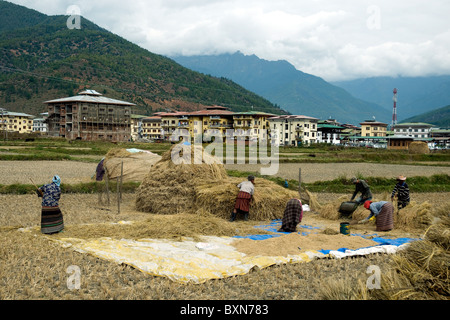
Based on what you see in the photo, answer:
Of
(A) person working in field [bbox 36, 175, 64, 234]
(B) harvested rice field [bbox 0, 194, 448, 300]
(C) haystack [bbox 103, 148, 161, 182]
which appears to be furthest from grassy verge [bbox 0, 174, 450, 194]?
(B) harvested rice field [bbox 0, 194, 448, 300]

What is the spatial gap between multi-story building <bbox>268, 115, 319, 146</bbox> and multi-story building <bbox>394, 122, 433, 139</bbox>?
28944 mm

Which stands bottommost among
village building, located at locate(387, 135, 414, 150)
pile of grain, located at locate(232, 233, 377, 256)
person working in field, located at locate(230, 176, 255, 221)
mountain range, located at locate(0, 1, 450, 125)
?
pile of grain, located at locate(232, 233, 377, 256)

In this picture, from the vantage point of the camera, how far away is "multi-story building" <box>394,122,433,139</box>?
90875 mm

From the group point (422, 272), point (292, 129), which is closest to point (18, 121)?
point (292, 129)

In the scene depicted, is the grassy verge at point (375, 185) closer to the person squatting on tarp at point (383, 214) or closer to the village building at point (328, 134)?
the person squatting on tarp at point (383, 214)

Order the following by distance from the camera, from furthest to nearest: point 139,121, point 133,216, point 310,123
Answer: point 139,121 → point 310,123 → point 133,216

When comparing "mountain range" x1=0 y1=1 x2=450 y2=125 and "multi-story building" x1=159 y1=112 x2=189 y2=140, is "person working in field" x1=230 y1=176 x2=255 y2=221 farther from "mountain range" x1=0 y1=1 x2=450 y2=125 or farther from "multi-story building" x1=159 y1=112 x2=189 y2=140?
"mountain range" x1=0 y1=1 x2=450 y2=125

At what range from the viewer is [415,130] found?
92.9 metres

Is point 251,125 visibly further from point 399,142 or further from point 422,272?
point 422,272

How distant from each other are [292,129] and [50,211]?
228ft
